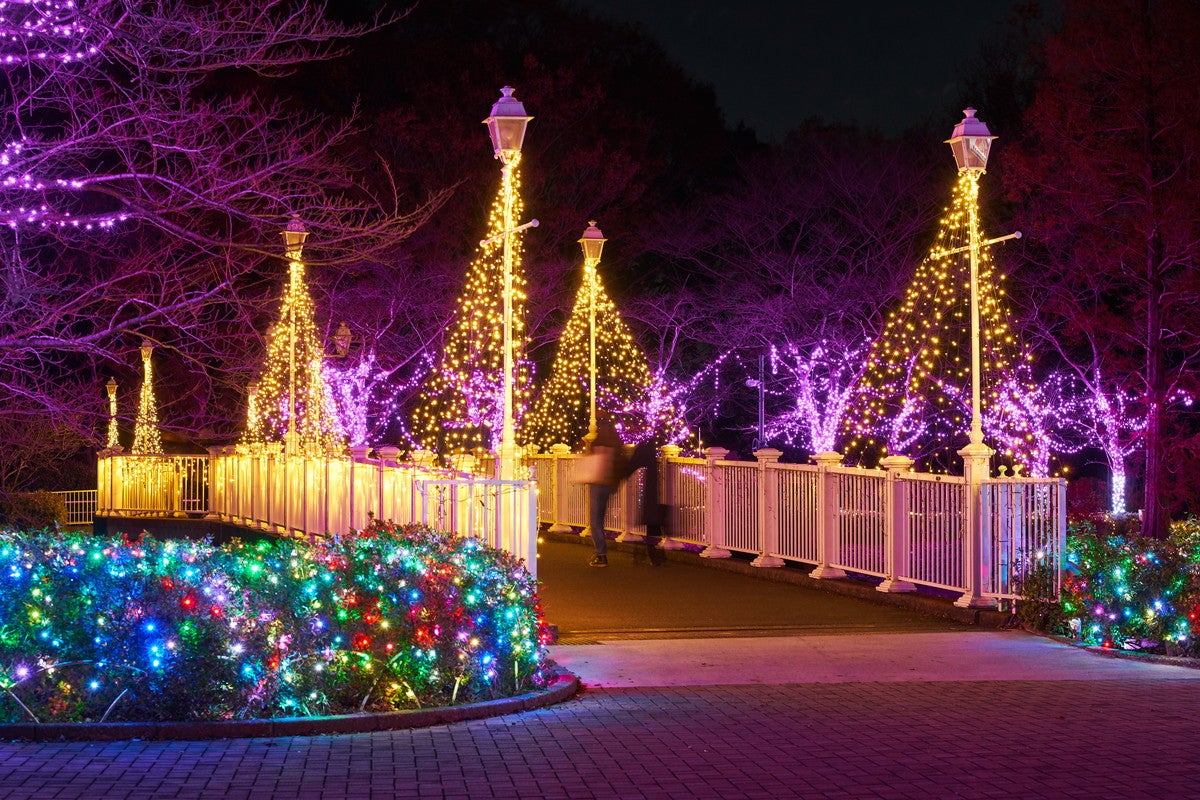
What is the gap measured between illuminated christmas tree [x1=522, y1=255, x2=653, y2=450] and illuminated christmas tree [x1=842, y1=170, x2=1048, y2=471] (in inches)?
175

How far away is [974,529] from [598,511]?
6.55 metres

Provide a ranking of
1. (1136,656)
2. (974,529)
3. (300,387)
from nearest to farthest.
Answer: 1. (1136,656)
2. (974,529)
3. (300,387)

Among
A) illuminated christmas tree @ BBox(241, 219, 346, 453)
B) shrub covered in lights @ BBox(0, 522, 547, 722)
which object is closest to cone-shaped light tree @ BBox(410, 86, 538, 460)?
illuminated christmas tree @ BBox(241, 219, 346, 453)

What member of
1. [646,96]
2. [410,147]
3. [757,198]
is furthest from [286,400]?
[646,96]

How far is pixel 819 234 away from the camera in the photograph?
36906 millimetres

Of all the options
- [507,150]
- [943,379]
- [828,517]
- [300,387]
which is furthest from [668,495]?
[943,379]

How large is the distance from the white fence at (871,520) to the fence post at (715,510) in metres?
0.01

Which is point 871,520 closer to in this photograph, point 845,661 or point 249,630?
point 845,661

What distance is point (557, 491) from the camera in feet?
89.1

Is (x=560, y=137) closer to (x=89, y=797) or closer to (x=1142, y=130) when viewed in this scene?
(x=1142, y=130)

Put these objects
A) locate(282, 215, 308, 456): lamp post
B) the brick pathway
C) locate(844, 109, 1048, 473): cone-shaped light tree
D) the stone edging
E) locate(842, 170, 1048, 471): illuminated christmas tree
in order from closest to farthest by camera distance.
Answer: the brick pathway
the stone edging
locate(282, 215, 308, 456): lamp post
locate(844, 109, 1048, 473): cone-shaped light tree
locate(842, 170, 1048, 471): illuminated christmas tree

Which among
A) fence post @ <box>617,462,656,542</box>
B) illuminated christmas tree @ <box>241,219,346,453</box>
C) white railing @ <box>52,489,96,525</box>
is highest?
illuminated christmas tree @ <box>241,219,346,453</box>

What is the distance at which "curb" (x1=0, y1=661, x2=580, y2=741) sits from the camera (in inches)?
347

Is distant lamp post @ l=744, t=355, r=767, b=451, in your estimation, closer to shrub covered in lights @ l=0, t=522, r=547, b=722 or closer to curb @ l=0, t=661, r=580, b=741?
shrub covered in lights @ l=0, t=522, r=547, b=722
